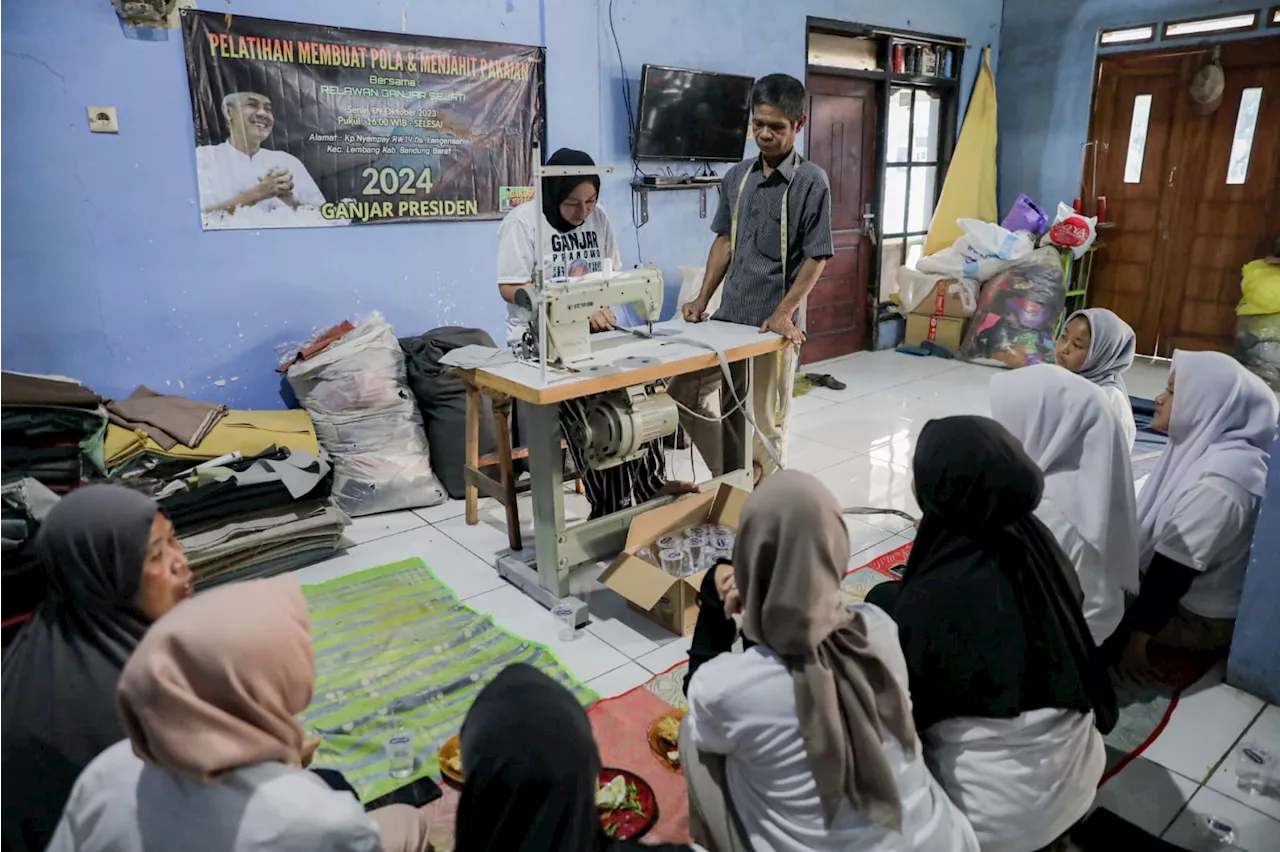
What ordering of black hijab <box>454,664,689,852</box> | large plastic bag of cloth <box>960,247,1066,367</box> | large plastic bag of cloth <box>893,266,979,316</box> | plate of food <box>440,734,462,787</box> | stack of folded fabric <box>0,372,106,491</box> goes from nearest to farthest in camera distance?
1. black hijab <box>454,664,689,852</box>
2. plate of food <box>440,734,462,787</box>
3. stack of folded fabric <box>0,372,106,491</box>
4. large plastic bag of cloth <box>960,247,1066,367</box>
5. large plastic bag of cloth <box>893,266,979,316</box>

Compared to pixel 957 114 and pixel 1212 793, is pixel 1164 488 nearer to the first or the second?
pixel 1212 793

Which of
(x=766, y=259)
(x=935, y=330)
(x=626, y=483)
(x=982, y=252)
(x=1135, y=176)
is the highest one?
(x=1135, y=176)

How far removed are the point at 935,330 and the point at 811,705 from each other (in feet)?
18.3

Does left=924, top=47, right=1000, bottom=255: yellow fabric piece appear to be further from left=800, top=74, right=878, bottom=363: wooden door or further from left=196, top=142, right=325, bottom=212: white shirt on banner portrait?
left=196, top=142, right=325, bottom=212: white shirt on banner portrait

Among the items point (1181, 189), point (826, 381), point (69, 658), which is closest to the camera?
point (69, 658)

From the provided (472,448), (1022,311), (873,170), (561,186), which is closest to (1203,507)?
(561,186)

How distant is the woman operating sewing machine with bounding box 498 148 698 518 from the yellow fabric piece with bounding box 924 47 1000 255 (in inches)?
165

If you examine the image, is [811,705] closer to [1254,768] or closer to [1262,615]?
[1254,768]

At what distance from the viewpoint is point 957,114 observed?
21.4 feet

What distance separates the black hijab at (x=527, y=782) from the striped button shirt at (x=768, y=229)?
2431mm

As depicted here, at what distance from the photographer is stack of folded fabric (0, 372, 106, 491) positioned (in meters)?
2.58

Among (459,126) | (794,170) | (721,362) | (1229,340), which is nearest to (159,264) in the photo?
(459,126)

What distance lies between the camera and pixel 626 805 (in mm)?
1766

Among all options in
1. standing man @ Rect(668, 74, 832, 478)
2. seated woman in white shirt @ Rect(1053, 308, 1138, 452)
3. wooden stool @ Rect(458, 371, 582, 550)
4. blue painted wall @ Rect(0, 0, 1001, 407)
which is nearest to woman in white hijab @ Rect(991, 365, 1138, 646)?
seated woman in white shirt @ Rect(1053, 308, 1138, 452)
